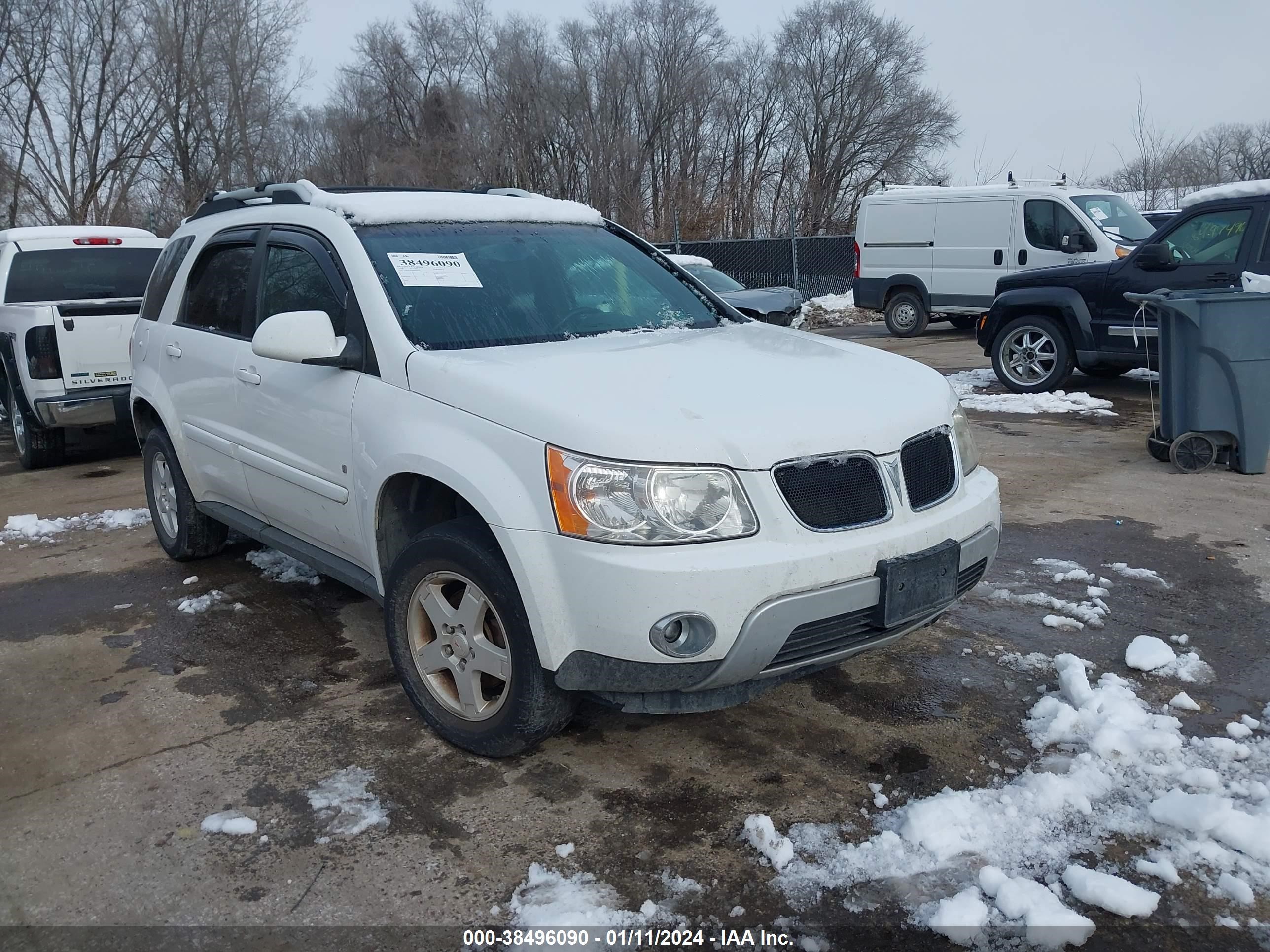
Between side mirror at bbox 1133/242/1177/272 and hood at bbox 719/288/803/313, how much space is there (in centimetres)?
432

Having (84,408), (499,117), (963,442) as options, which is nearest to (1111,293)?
(963,442)

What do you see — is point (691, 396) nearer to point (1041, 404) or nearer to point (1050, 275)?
point (1041, 404)

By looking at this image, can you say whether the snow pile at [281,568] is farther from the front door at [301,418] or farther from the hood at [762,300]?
the hood at [762,300]

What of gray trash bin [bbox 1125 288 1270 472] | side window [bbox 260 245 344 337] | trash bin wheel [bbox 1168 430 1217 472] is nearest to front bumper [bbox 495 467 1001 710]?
side window [bbox 260 245 344 337]

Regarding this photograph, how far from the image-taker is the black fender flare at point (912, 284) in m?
15.2

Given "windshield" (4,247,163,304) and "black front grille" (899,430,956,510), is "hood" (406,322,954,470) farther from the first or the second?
"windshield" (4,247,163,304)

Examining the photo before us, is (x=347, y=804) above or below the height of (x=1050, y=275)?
below

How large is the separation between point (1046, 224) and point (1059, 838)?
40.4ft

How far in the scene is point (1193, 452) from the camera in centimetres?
670

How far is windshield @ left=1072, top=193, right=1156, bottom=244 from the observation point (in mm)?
12859

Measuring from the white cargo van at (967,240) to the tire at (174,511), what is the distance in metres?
10.2

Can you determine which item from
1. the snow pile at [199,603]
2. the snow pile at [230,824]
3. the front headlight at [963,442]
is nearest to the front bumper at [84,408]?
the snow pile at [199,603]

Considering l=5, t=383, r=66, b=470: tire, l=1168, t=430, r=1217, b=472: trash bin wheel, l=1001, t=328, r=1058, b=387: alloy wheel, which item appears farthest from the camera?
l=1001, t=328, r=1058, b=387: alloy wheel

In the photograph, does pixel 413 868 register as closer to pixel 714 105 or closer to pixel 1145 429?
pixel 1145 429
